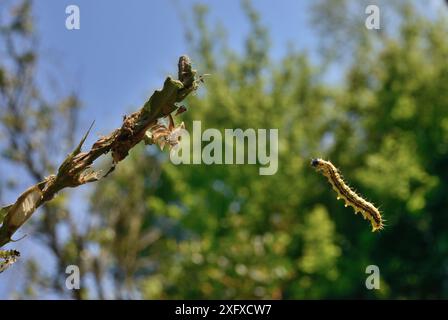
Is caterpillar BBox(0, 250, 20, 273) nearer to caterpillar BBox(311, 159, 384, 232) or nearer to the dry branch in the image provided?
the dry branch

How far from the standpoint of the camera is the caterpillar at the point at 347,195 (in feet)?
5.18

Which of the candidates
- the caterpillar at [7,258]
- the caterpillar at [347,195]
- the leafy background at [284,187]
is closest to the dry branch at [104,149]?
the caterpillar at [7,258]

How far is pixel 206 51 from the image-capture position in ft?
45.8

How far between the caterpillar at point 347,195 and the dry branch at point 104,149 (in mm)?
436

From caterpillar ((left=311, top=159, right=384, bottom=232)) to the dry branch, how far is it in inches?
17.2

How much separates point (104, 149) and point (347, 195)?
63cm

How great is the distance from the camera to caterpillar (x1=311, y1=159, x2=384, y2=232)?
1.58 metres

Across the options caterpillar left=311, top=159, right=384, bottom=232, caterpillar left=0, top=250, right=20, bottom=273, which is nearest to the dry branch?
caterpillar left=0, top=250, right=20, bottom=273

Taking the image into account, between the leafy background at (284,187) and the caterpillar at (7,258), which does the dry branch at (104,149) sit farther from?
the leafy background at (284,187)

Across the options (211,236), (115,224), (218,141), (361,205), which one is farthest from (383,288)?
(361,205)

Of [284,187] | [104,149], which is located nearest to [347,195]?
[104,149]

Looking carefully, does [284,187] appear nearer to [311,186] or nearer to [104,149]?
[311,186]
